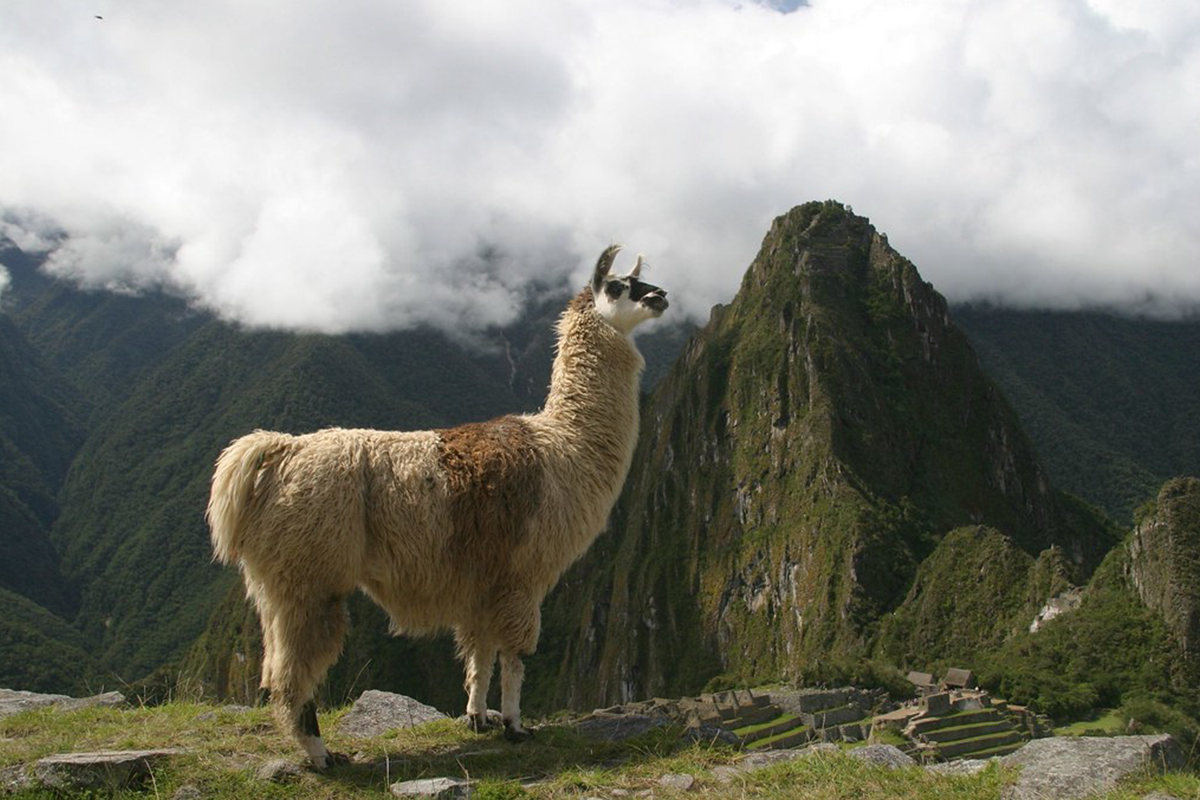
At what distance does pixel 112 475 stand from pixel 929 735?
477 ft

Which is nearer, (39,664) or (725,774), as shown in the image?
(725,774)

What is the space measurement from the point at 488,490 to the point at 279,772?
195 centimetres

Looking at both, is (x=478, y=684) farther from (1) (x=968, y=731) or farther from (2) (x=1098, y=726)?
(2) (x=1098, y=726)

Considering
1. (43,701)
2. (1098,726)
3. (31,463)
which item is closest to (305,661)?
(43,701)

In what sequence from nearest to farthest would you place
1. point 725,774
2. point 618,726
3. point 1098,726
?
1. point 725,774
2. point 618,726
3. point 1098,726

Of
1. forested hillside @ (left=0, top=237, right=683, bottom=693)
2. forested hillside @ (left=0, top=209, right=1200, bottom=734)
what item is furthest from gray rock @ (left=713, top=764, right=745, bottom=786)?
forested hillside @ (left=0, top=237, right=683, bottom=693)

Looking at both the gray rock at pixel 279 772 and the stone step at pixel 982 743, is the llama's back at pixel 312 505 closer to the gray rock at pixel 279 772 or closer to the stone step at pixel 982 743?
the gray rock at pixel 279 772

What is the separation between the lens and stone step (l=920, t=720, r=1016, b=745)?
86.7ft

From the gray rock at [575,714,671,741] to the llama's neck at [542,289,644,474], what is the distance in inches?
63.6

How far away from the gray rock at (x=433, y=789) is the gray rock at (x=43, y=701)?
13.5 feet

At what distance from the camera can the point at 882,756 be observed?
5336 mm

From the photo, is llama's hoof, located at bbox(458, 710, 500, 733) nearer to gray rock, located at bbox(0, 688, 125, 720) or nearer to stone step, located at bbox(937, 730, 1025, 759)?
gray rock, located at bbox(0, 688, 125, 720)

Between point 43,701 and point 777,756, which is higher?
point 43,701

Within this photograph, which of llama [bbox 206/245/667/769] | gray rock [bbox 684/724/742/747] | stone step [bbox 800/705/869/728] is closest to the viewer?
llama [bbox 206/245/667/769]
